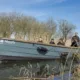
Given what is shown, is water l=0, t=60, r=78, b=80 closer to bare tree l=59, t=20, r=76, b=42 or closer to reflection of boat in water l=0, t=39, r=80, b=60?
reflection of boat in water l=0, t=39, r=80, b=60

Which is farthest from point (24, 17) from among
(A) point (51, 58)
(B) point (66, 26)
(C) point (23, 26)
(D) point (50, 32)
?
(A) point (51, 58)

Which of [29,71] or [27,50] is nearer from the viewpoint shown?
[29,71]

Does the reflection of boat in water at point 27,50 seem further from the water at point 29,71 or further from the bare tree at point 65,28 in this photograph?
the bare tree at point 65,28

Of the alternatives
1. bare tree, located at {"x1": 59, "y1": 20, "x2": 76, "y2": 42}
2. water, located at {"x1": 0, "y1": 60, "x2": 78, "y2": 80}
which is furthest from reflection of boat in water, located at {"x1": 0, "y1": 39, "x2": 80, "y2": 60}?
bare tree, located at {"x1": 59, "y1": 20, "x2": 76, "y2": 42}

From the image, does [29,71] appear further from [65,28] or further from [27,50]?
[65,28]

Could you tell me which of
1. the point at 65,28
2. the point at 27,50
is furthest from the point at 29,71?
the point at 65,28

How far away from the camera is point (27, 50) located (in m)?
19.5

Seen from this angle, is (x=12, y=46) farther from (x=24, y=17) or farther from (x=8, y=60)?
(x=24, y=17)

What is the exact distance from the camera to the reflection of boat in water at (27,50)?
60.9 feet

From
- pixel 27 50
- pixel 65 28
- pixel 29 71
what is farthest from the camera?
pixel 65 28

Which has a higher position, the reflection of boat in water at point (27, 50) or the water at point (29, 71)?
the reflection of boat in water at point (27, 50)

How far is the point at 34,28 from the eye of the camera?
4309 cm

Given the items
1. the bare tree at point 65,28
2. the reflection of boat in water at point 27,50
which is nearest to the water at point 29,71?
the reflection of boat in water at point 27,50

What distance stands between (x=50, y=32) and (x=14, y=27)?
7615 millimetres
